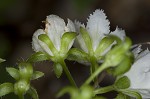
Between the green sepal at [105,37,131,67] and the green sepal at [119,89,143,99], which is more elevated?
the green sepal at [105,37,131,67]

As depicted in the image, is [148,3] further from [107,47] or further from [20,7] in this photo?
[107,47]


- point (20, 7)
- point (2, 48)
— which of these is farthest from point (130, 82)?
point (20, 7)

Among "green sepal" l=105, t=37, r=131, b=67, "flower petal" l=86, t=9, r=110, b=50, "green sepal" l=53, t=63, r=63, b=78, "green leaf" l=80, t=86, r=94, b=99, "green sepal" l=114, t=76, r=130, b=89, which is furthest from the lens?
"flower petal" l=86, t=9, r=110, b=50

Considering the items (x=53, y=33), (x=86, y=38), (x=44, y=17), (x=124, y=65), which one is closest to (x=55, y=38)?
(x=53, y=33)

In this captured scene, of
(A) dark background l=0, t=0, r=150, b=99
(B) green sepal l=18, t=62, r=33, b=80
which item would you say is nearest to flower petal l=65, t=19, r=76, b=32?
(B) green sepal l=18, t=62, r=33, b=80

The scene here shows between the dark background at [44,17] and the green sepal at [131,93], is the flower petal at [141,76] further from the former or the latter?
the dark background at [44,17]

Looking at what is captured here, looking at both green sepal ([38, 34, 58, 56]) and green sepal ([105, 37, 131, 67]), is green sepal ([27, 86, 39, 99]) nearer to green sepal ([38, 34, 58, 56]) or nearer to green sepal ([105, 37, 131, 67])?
green sepal ([38, 34, 58, 56])

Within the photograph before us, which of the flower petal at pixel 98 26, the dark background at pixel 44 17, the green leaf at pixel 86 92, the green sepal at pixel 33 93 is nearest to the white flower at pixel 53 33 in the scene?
the flower petal at pixel 98 26
